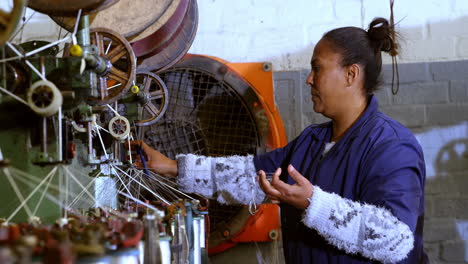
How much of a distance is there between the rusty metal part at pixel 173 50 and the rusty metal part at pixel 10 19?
921 mm

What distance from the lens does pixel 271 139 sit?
6.94 feet

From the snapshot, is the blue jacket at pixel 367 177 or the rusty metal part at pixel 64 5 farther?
the blue jacket at pixel 367 177

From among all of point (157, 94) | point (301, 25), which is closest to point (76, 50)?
point (157, 94)

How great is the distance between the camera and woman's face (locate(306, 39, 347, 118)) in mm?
1684

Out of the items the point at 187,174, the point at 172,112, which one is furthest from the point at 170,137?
A: the point at 187,174

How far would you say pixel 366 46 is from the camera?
1.71 meters

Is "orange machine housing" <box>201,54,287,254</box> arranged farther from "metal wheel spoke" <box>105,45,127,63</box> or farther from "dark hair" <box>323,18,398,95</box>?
"metal wheel spoke" <box>105,45,127,63</box>

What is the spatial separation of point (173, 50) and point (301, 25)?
928 millimetres

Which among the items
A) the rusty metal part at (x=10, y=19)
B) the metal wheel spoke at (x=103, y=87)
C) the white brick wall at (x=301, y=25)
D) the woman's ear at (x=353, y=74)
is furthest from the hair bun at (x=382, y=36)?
the rusty metal part at (x=10, y=19)

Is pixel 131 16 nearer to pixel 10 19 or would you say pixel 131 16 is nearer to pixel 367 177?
pixel 10 19

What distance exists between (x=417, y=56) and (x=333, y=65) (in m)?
0.90

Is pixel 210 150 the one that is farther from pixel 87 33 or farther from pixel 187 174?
pixel 87 33

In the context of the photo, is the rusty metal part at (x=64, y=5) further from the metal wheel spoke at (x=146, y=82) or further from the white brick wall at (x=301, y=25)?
the white brick wall at (x=301, y=25)

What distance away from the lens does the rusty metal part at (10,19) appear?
2.33ft
